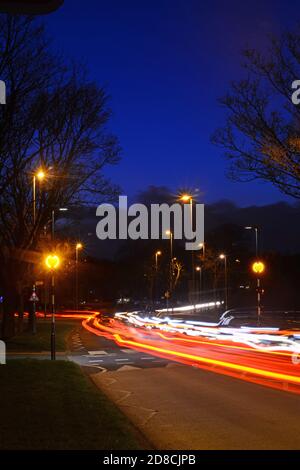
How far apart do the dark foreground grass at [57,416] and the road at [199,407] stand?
62 cm

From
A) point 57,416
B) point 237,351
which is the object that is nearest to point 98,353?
point 237,351

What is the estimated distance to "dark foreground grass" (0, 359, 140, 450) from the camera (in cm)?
808

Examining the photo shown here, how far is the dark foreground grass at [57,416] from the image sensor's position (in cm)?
808

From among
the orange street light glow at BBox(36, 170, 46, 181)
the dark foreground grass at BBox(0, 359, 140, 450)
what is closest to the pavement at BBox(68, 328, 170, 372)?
the dark foreground grass at BBox(0, 359, 140, 450)

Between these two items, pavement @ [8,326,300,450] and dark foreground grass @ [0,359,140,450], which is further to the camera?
pavement @ [8,326,300,450]

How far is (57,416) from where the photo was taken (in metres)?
10.1

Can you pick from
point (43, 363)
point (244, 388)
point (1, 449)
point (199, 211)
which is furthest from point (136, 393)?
point (199, 211)

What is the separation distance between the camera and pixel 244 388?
1523 centimetres

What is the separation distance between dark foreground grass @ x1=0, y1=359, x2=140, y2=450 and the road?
0.62 metres

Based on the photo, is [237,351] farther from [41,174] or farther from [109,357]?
[41,174]

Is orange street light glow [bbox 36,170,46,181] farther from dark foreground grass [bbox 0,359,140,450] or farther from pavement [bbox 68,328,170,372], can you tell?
dark foreground grass [bbox 0,359,140,450]

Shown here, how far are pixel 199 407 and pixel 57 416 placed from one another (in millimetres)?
3597
